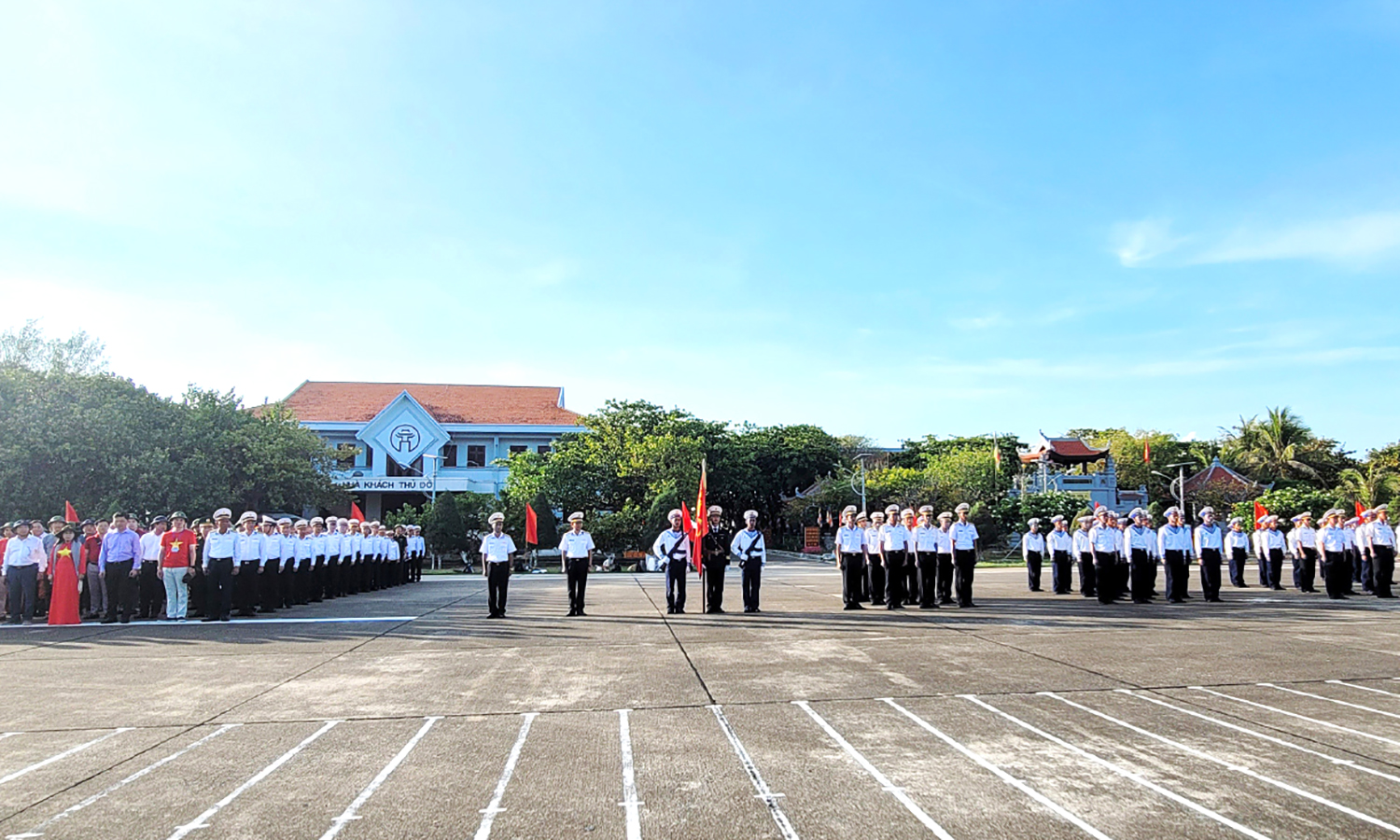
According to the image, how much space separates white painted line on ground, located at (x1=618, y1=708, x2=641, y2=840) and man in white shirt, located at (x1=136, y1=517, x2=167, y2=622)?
1128 cm

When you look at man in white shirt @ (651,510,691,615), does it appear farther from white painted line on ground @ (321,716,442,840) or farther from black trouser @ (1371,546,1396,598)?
black trouser @ (1371,546,1396,598)

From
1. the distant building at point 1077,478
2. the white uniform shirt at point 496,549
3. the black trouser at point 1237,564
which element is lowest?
the black trouser at point 1237,564

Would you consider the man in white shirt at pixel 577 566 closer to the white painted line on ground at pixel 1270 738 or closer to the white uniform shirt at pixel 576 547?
the white uniform shirt at pixel 576 547

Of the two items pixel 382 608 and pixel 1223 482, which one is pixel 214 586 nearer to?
pixel 382 608

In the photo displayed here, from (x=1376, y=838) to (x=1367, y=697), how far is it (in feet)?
12.3

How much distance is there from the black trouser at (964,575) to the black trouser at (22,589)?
12903mm

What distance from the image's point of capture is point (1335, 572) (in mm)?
17391

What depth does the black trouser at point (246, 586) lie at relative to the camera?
1470cm

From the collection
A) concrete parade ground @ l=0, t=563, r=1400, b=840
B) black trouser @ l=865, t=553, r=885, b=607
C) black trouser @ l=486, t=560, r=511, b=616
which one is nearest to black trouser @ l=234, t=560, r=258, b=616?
concrete parade ground @ l=0, t=563, r=1400, b=840

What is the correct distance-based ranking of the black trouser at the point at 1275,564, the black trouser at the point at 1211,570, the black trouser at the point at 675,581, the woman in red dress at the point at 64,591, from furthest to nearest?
the black trouser at the point at 1275,564, the black trouser at the point at 1211,570, the black trouser at the point at 675,581, the woman in red dress at the point at 64,591

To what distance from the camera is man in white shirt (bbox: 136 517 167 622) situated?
14695 millimetres

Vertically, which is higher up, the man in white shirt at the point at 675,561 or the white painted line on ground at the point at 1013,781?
the man in white shirt at the point at 675,561

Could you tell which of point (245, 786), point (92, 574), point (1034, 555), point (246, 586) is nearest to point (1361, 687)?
point (245, 786)

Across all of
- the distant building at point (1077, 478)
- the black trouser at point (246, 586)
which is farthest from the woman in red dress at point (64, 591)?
the distant building at point (1077, 478)
